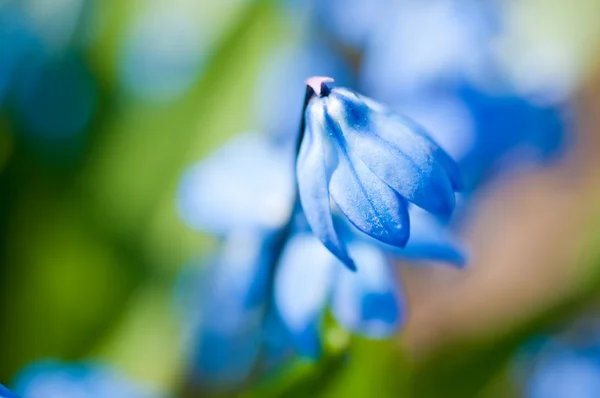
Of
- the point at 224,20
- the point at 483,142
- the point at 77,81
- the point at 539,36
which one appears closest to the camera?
the point at 483,142

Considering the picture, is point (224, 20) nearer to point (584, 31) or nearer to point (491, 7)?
point (491, 7)

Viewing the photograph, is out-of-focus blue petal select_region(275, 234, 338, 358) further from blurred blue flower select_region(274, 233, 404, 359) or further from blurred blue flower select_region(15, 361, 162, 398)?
blurred blue flower select_region(15, 361, 162, 398)

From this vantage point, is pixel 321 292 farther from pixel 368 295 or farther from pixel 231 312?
pixel 231 312

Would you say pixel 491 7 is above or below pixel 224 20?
above

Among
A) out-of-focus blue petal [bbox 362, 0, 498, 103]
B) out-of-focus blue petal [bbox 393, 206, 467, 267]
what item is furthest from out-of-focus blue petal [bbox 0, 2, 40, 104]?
out-of-focus blue petal [bbox 393, 206, 467, 267]

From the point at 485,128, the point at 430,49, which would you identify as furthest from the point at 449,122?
the point at 430,49

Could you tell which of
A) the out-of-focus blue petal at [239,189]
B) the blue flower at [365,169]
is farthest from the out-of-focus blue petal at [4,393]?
the out-of-focus blue petal at [239,189]

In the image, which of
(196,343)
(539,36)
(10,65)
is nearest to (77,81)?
(10,65)
